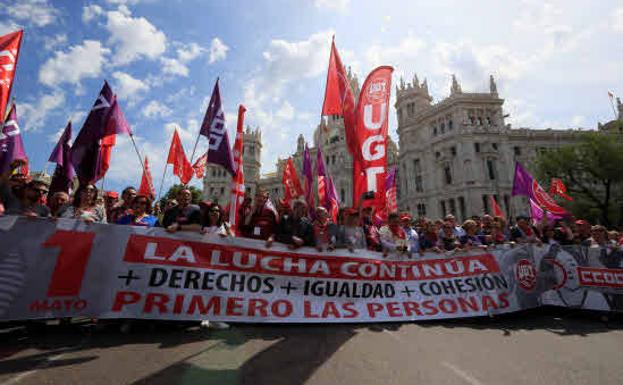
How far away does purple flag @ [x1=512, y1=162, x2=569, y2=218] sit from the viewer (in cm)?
1059

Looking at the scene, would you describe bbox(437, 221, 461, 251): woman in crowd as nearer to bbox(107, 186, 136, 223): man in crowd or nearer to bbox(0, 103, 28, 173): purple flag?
bbox(107, 186, 136, 223): man in crowd

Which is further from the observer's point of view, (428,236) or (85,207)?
(428,236)

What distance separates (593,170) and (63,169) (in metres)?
44.2

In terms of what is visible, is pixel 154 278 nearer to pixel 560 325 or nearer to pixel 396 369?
pixel 396 369

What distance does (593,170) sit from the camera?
31.7m

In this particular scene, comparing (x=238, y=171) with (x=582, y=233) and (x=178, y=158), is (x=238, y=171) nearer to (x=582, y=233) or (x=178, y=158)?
(x=582, y=233)

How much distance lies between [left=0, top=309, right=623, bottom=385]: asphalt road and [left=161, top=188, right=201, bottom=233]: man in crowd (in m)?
1.76

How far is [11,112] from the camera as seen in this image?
827 cm

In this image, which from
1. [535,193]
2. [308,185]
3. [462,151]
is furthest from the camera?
[462,151]

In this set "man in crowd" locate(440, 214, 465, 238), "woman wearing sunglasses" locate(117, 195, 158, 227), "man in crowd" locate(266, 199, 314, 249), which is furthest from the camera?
"man in crowd" locate(440, 214, 465, 238)

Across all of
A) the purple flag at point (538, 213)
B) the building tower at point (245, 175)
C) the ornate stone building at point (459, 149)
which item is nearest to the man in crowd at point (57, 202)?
the purple flag at point (538, 213)

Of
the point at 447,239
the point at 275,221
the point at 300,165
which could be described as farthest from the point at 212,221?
the point at 300,165

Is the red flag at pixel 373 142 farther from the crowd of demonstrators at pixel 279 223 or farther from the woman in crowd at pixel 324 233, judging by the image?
the woman in crowd at pixel 324 233

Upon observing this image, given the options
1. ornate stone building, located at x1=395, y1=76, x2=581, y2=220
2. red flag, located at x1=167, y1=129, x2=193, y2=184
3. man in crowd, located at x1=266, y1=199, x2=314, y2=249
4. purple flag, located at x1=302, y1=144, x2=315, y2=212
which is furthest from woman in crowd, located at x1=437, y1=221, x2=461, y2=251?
ornate stone building, located at x1=395, y1=76, x2=581, y2=220
